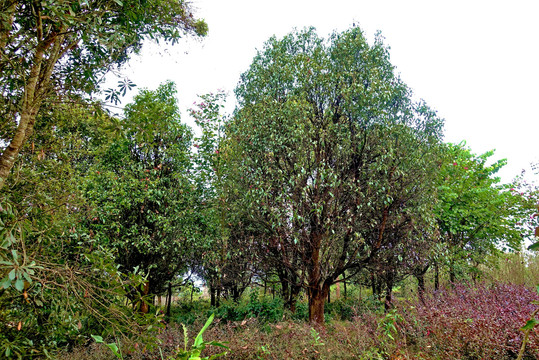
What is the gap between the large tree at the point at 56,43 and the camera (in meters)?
2.56

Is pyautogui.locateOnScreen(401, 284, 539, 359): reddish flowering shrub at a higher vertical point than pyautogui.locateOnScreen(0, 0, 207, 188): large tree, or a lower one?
lower

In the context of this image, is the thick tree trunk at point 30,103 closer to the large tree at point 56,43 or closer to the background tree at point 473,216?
the large tree at point 56,43

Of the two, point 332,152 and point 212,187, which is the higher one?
point 332,152

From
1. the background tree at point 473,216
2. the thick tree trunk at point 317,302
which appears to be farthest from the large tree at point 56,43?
the background tree at point 473,216

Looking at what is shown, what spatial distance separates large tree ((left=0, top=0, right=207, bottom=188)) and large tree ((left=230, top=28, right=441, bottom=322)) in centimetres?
346

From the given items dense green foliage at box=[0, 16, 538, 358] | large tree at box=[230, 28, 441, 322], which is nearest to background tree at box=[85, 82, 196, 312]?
dense green foliage at box=[0, 16, 538, 358]

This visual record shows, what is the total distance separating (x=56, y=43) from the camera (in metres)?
2.91

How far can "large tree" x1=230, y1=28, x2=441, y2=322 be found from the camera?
266 inches

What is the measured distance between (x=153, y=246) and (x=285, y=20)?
282 inches

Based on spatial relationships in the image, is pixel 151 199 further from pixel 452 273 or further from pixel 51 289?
pixel 452 273

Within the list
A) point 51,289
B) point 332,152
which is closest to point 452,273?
point 332,152

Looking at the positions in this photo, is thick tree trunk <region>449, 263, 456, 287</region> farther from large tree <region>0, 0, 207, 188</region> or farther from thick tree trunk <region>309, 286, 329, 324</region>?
large tree <region>0, 0, 207, 188</region>

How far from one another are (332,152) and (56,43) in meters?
5.44

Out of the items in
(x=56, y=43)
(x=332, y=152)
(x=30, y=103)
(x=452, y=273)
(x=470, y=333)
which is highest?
(x=332, y=152)
